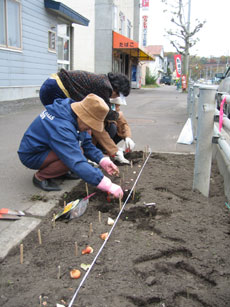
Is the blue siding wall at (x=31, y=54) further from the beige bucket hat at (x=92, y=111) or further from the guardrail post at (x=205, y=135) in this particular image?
the guardrail post at (x=205, y=135)

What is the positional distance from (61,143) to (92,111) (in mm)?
427

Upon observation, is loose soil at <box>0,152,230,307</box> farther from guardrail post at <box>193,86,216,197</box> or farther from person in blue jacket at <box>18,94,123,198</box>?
person in blue jacket at <box>18,94,123,198</box>

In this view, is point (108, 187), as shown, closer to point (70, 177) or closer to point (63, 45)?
point (70, 177)

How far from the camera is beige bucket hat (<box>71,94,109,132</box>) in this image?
9.84ft

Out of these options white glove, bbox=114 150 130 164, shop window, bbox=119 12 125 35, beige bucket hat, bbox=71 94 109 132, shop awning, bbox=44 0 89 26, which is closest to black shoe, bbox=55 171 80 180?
white glove, bbox=114 150 130 164

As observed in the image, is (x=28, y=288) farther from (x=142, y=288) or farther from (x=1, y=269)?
(x=142, y=288)

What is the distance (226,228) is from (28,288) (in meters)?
1.67

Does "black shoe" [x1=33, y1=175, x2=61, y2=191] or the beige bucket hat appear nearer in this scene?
the beige bucket hat

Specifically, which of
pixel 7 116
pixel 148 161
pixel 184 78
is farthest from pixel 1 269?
pixel 184 78

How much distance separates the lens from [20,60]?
1052 centimetres

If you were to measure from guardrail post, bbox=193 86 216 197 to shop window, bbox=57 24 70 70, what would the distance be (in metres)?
12.3

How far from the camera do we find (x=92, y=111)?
9.96 ft

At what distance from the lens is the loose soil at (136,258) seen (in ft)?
6.18

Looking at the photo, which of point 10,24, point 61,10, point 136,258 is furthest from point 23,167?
point 61,10
